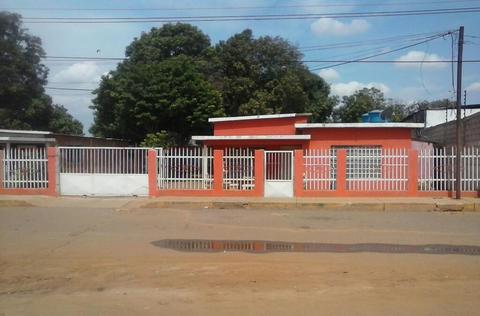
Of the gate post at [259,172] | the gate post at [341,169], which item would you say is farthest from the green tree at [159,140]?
the gate post at [341,169]

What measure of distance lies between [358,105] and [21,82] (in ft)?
91.7

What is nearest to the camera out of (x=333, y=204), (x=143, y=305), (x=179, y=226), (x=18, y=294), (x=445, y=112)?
(x=143, y=305)

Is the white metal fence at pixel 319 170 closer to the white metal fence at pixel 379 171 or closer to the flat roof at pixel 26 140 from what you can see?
the white metal fence at pixel 379 171

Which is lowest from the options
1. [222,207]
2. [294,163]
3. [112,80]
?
[222,207]

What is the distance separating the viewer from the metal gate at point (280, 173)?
1753 centimetres

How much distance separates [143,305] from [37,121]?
36732mm

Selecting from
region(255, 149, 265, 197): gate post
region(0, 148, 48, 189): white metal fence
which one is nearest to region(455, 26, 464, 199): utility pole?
region(255, 149, 265, 197): gate post

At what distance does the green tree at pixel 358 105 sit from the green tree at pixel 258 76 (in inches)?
446

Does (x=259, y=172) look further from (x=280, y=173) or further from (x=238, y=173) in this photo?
(x=280, y=173)

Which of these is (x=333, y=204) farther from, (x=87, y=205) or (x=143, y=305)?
(x=143, y=305)

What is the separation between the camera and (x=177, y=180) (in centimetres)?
1756

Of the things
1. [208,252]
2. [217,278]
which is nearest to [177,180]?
[208,252]

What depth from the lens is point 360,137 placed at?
2108 cm

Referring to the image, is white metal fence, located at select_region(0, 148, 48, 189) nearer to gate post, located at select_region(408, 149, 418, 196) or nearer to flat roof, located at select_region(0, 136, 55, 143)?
flat roof, located at select_region(0, 136, 55, 143)
